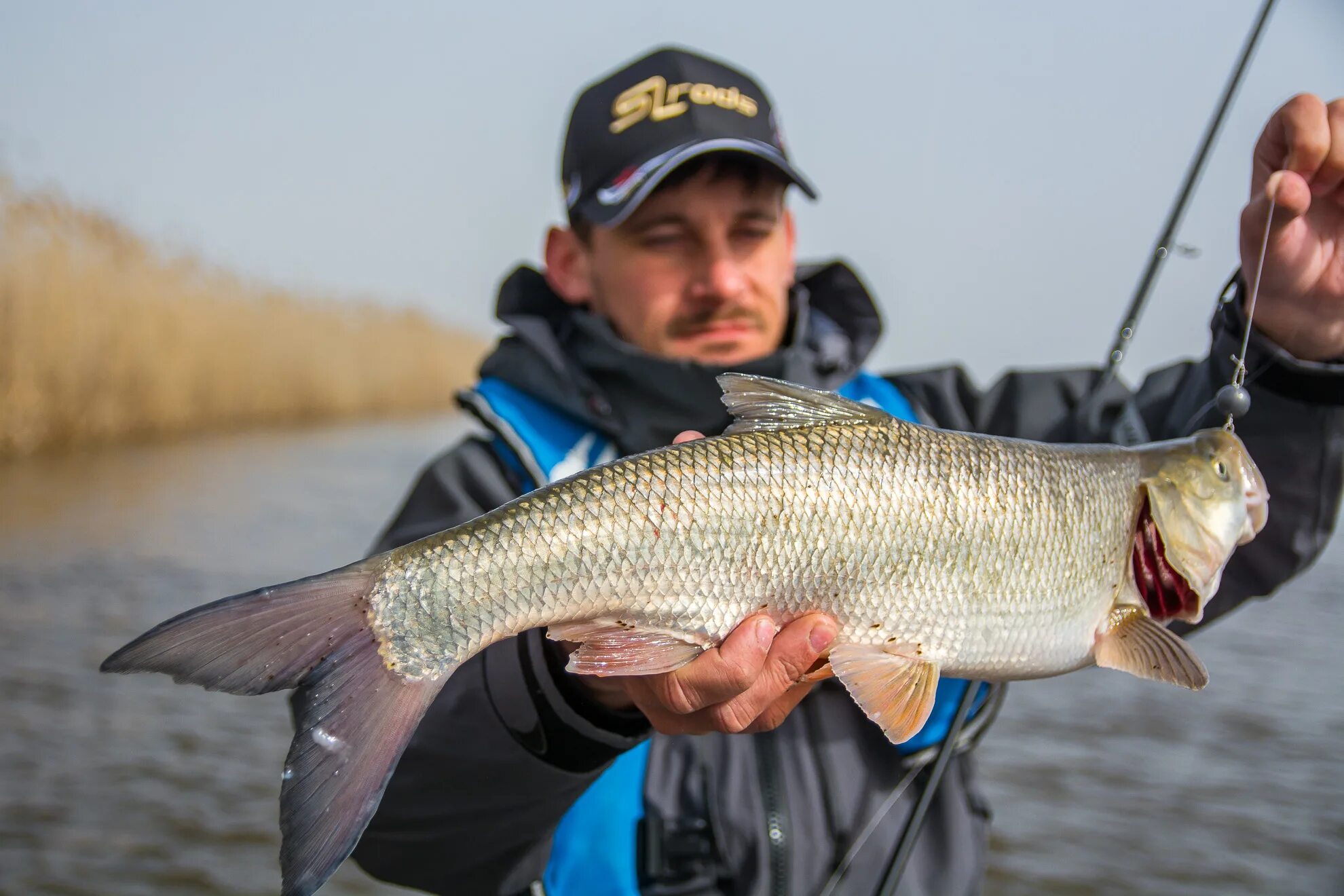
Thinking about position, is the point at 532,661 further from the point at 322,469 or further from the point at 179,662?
the point at 322,469

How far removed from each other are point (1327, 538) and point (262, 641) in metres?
2.31

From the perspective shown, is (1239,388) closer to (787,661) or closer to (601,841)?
(787,661)

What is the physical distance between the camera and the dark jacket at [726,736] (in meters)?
2.07

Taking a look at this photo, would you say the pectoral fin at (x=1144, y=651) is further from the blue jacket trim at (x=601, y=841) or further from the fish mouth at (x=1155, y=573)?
the blue jacket trim at (x=601, y=841)

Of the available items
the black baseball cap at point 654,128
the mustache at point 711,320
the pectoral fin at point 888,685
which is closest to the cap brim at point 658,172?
the black baseball cap at point 654,128

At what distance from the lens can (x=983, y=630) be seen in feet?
5.88

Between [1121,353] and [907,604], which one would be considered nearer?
[907,604]

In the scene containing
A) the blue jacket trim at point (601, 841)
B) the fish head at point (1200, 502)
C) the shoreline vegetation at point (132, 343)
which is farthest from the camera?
the shoreline vegetation at point (132, 343)

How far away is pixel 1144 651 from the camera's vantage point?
1.88m

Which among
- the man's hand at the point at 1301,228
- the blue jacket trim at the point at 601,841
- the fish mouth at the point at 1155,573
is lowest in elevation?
the blue jacket trim at the point at 601,841

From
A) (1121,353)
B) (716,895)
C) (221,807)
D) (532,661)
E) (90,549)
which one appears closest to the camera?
(532,661)

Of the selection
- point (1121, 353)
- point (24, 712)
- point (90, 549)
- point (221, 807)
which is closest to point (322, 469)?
point (90, 549)

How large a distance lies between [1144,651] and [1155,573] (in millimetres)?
178

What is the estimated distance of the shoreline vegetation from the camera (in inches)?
396
